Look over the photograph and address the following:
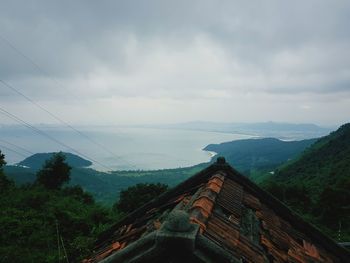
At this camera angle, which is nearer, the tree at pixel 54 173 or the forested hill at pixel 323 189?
the forested hill at pixel 323 189

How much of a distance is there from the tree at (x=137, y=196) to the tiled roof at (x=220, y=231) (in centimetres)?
3843

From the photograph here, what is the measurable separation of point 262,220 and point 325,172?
260ft

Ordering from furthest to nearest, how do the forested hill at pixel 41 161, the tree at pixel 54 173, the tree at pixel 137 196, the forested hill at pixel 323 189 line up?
1. the forested hill at pixel 41 161
2. the tree at pixel 54 173
3. the forested hill at pixel 323 189
4. the tree at pixel 137 196

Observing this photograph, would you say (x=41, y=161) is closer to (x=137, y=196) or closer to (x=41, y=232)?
(x=137, y=196)

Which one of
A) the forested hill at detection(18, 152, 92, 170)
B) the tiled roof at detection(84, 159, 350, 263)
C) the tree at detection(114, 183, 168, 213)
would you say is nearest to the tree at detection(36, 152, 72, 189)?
the tree at detection(114, 183, 168, 213)

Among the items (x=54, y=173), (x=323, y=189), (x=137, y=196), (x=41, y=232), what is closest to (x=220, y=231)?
(x=41, y=232)

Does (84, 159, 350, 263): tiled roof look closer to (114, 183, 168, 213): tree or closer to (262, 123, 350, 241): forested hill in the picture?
(262, 123, 350, 241): forested hill

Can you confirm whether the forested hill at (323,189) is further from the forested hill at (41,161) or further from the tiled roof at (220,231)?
the forested hill at (41,161)

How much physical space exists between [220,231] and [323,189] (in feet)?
180

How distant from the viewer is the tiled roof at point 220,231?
6.26ft

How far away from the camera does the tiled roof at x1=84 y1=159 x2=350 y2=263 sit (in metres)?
1.91

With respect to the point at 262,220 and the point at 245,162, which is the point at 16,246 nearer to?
the point at 262,220

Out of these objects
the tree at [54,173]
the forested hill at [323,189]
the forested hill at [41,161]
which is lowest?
the forested hill at [323,189]

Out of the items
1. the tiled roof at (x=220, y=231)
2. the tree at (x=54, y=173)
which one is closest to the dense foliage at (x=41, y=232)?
the tiled roof at (x=220, y=231)
